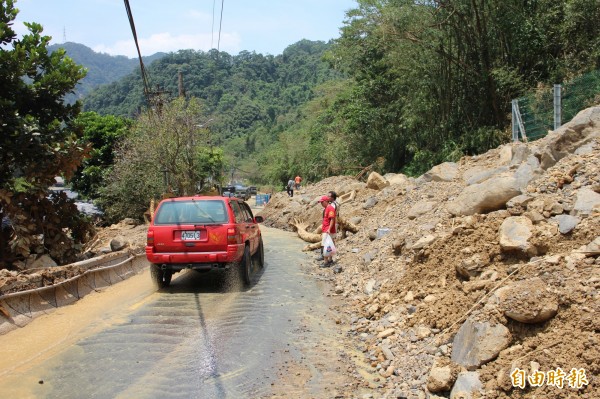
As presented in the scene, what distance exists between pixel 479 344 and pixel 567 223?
240cm

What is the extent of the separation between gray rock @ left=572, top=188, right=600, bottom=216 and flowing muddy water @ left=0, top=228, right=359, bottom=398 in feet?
11.6

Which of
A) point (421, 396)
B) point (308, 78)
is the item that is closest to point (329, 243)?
point (421, 396)

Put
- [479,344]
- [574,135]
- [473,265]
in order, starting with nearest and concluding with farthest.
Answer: [479,344]
[473,265]
[574,135]

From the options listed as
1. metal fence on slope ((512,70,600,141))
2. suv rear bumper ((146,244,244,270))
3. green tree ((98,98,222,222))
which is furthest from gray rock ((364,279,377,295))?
green tree ((98,98,222,222))

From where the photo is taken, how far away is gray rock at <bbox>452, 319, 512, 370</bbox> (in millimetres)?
5031

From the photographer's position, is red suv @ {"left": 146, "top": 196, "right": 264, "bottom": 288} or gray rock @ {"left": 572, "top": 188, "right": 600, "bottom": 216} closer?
gray rock @ {"left": 572, "top": 188, "right": 600, "bottom": 216}

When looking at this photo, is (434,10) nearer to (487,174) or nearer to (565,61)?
(565,61)

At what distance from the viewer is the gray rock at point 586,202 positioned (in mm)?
6602

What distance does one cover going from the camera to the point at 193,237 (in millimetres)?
9617

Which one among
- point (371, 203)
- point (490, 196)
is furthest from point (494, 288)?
point (371, 203)

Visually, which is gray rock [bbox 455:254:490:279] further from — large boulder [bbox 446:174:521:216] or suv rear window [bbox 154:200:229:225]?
suv rear window [bbox 154:200:229:225]

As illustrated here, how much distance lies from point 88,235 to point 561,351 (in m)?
12.8

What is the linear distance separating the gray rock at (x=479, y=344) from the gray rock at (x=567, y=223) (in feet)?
6.50

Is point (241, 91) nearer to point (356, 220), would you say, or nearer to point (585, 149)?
point (356, 220)
